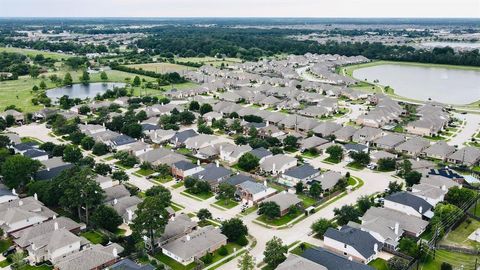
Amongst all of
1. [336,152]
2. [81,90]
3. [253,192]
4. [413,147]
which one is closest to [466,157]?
[413,147]

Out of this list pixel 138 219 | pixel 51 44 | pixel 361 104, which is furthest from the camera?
pixel 51 44

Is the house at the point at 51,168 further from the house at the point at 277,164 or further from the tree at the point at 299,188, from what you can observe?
the tree at the point at 299,188

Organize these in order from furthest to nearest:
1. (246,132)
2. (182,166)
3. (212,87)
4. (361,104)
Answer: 1. (212,87)
2. (361,104)
3. (246,132)
4. (182,166)

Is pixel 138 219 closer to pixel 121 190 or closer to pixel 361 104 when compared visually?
pixel 121 190

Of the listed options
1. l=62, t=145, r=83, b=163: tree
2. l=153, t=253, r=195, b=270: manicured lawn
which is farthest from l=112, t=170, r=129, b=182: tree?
l=153, t=253, r=195, b=270: manicured lawn

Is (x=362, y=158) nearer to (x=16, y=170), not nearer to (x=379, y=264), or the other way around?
(x=379, y=264)

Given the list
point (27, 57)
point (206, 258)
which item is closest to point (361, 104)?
point (206, 258)
